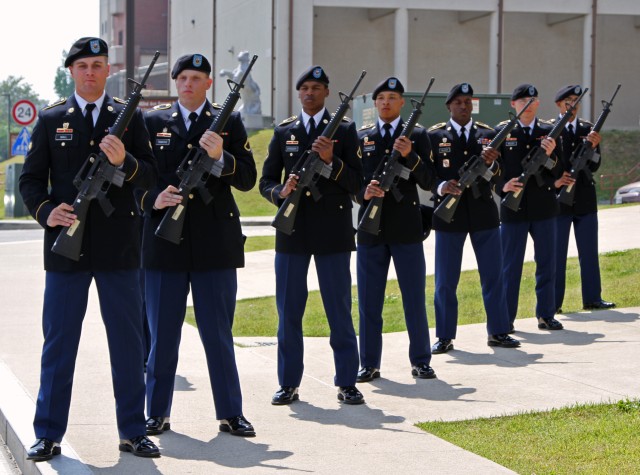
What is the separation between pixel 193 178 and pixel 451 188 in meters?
3.62

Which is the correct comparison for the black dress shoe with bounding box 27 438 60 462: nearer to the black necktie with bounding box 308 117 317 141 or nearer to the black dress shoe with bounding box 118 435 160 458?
the black dress shoe with bounding box 118 435 160 458

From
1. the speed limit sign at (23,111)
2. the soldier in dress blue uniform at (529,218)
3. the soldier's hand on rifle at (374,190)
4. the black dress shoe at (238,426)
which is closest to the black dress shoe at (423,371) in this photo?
the soldier's hand on rifle at (374,190)

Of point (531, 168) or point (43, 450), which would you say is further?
point (531, 168)

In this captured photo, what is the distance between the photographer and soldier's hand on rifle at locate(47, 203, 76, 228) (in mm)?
6438

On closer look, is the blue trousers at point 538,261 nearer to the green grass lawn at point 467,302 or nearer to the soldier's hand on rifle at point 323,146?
the green grass lawn at point 467,302

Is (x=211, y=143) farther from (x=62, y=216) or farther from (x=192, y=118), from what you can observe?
(x=62, y=216)

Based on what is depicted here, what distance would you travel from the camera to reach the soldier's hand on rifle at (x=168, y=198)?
6.99m

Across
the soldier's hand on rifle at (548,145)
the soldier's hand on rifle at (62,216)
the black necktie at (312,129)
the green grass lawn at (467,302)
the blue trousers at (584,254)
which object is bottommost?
the green grass lawn at (467,302)

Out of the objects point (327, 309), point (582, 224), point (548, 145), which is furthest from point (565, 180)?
point (327, 309)

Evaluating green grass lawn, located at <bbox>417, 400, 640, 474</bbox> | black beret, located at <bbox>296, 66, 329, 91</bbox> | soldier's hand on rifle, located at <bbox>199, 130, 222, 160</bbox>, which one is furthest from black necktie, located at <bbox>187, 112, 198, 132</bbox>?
green grass lawn, located at <bbox>417, 400, 640, 474</bbox>

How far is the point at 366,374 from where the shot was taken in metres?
9.04

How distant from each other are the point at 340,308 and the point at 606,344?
Result: 3.15m

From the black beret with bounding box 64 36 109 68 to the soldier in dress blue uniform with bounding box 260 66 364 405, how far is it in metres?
1.83

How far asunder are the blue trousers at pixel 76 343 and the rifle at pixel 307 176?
1.56 meters
